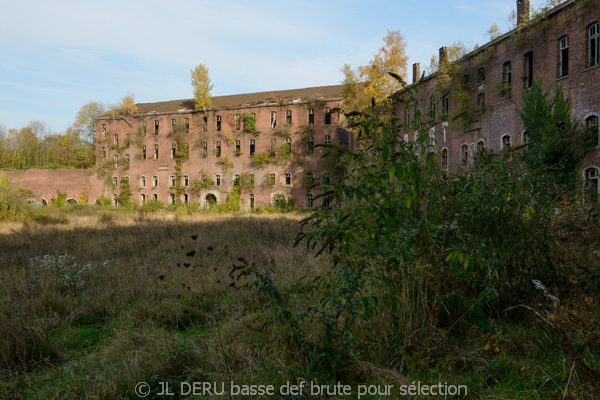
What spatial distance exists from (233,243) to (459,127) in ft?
61.7

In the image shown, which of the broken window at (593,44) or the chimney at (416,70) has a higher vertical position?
the chimney at (416,70)

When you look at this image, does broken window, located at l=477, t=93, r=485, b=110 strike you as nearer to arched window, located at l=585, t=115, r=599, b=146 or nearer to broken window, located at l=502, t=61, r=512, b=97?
broken window, located at l=502, t=61, r=512, b=97

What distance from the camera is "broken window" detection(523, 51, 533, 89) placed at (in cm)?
1962

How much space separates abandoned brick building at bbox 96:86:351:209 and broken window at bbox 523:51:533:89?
16137 millimetres

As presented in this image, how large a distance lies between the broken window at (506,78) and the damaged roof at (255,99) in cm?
1500

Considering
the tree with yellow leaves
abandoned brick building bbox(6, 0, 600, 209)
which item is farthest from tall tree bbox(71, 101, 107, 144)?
the tree with yellow leaves

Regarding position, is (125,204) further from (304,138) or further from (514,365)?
(514,365)

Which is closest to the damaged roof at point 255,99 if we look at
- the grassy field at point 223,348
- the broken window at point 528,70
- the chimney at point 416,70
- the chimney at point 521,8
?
the chimney at point 416,70

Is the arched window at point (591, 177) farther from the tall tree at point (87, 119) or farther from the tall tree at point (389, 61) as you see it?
the tall tree at point (87, 119)

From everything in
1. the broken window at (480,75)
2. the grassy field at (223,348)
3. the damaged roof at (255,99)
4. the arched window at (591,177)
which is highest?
the damaged roof at (255,99)

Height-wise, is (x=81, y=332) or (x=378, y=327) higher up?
(x=378, y=327)

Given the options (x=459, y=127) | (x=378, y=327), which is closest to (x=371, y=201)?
(x=378, y=327)

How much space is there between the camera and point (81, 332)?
15.3 ft

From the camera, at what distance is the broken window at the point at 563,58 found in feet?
58.0
